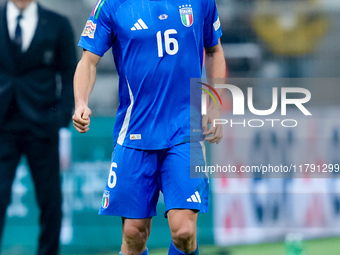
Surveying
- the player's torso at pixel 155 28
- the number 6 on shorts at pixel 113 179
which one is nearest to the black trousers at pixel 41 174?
the number 6 on shorts at pixel 113 179

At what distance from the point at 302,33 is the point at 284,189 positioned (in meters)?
1.19

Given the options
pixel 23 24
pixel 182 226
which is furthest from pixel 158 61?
pixel 23 24

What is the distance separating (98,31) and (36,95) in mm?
1515

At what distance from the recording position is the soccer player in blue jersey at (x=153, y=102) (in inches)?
151

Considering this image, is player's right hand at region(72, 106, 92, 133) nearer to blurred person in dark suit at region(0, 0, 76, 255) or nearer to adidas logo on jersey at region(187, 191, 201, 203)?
adidas logo on jersey at region(187, 191, 201, 203)

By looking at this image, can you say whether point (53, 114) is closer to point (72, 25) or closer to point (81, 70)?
point (72, 25)

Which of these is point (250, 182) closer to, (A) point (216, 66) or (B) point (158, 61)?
(A) point (216, 66)

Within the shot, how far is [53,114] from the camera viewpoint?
5.32 meters

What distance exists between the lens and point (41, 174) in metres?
5.33

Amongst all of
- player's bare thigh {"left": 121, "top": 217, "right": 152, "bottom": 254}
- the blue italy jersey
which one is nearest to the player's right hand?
the blue italy jersey

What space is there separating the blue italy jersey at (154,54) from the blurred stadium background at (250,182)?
1522 millimetres

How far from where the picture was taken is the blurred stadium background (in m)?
5.39

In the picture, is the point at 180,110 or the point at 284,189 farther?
the point at 284,189

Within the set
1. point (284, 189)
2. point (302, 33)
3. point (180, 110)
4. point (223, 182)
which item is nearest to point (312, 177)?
point (284, 189)
